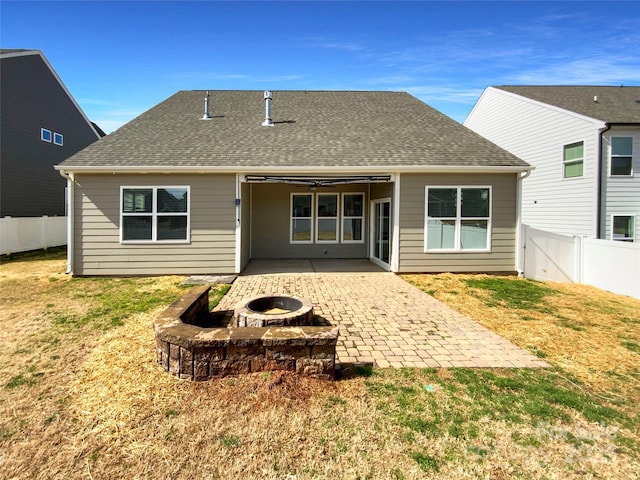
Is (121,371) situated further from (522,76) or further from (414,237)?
(522,76)

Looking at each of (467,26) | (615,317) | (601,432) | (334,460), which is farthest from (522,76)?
(334,460)

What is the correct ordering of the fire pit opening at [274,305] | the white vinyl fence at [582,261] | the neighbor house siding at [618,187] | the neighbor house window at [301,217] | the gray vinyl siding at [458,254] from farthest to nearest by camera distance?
the neighbor house window at [301,217], the neighbor house siding at [618,187], the gray vinyl siding at [458,254], the white vinyl fence at [582,261], the fire pit opening at [274,305]

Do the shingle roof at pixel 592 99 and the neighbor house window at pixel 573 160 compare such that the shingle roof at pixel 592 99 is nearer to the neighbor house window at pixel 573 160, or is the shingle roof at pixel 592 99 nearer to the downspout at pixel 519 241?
the neighbor house window at pixel 573 160

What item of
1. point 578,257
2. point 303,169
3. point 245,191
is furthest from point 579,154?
point 245,191

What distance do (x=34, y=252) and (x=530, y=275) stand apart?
17.4 m

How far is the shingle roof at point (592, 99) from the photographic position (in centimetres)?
1197

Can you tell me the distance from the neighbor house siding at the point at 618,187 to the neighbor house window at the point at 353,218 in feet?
26.4

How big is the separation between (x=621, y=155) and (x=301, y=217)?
11.0 m

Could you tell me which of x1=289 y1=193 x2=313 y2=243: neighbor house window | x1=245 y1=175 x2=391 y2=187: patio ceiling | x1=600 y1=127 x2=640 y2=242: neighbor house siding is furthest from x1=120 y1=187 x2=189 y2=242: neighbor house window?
x1=600 y1=127 x2=640 y2=242: neighbor house siding

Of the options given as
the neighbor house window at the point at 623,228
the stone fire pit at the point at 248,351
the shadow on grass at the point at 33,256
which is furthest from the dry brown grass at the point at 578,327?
the shadow on grass at the point at 33,256

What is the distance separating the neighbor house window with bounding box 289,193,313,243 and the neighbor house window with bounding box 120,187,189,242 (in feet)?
13.2

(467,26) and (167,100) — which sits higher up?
(467,26)

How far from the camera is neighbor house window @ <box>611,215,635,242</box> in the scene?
38.0 ft

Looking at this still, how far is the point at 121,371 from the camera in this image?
3590 millimetres
